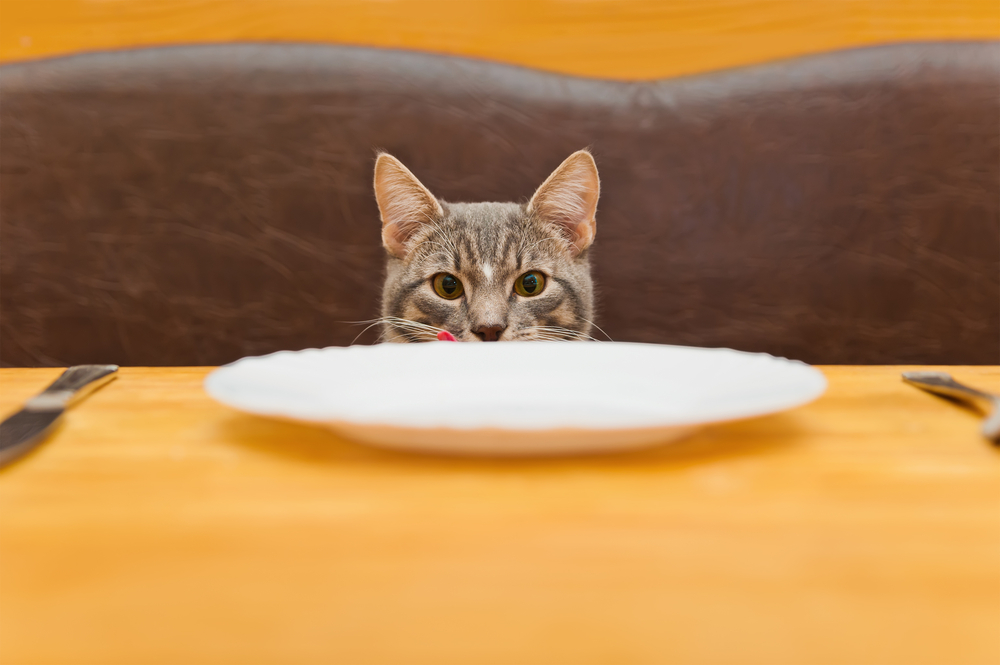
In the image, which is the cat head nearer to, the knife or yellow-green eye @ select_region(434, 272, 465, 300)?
yellow-green eye @ select_region(434, 272, 465, 300)

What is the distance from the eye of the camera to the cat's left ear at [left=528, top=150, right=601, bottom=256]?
1188 millimetres

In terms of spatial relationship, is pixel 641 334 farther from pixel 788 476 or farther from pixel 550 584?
pixel 550 584

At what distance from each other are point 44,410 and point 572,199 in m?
0.93

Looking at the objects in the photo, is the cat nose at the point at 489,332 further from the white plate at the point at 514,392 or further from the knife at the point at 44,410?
the knife at the point at 44,410

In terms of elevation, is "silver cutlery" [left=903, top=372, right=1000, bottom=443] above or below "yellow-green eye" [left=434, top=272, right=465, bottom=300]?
above

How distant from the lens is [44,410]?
0.51 meters

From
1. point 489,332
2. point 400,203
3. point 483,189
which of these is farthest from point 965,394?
point 483,189

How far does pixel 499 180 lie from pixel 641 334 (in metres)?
0.49

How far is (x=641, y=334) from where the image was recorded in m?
1.55

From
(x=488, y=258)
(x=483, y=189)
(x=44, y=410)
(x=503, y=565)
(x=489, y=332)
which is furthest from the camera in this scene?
(x=483, y=189)

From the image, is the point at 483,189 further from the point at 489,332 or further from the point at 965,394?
the point at 965,394

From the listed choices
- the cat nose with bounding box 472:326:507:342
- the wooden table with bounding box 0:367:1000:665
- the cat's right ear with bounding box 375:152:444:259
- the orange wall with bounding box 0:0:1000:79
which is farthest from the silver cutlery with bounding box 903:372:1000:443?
the orange wall with bounding box 0:0:1000:79

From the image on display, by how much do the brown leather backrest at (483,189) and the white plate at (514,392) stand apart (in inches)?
36.9

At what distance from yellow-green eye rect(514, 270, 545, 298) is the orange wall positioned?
2.25 feet
